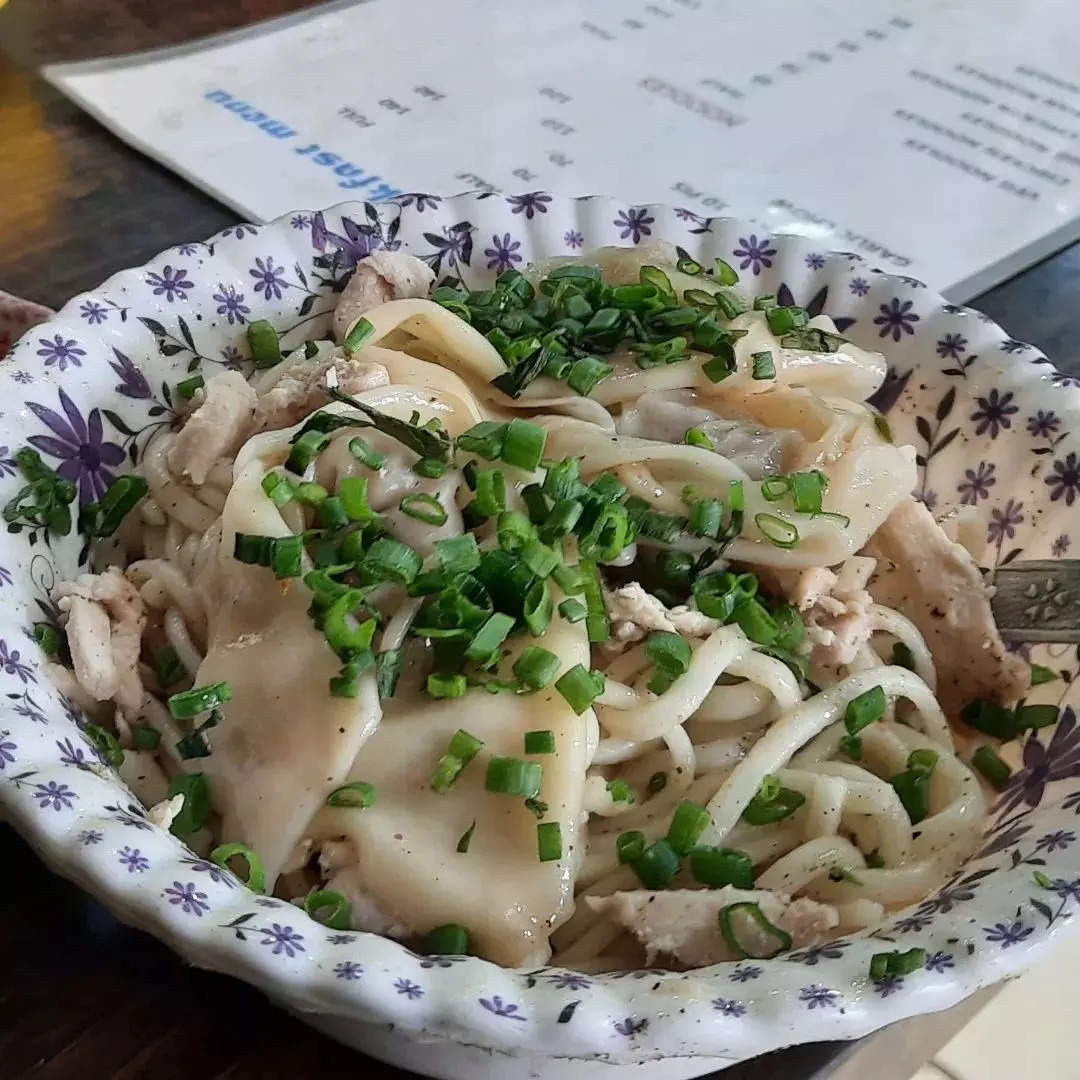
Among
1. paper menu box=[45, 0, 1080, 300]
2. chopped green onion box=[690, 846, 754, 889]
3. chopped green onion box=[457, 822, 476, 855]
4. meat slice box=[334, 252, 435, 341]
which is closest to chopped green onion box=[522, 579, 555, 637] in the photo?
chopped green onion box=[457, 822, 476, 855]

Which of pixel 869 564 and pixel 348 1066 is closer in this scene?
pixel 348 1066

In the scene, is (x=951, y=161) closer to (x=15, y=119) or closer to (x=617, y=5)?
(x=617, y=5)

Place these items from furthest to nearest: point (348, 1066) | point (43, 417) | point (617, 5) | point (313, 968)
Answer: point (617, 5) < point (43, 417) < point (348, 1066) < point (313, 968)

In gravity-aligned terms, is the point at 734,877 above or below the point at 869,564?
below

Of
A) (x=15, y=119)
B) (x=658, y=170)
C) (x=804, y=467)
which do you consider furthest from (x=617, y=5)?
(x=804, y=467)

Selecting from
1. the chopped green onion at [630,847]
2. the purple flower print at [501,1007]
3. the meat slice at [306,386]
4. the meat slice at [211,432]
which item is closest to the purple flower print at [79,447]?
the meat slice at [211,432]

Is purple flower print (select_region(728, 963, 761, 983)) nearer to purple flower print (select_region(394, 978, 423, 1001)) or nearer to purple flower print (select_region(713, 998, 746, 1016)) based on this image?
purple flower print (select_region(713, 998, 746, 1016))

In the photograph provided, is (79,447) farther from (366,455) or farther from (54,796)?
(54,796)
